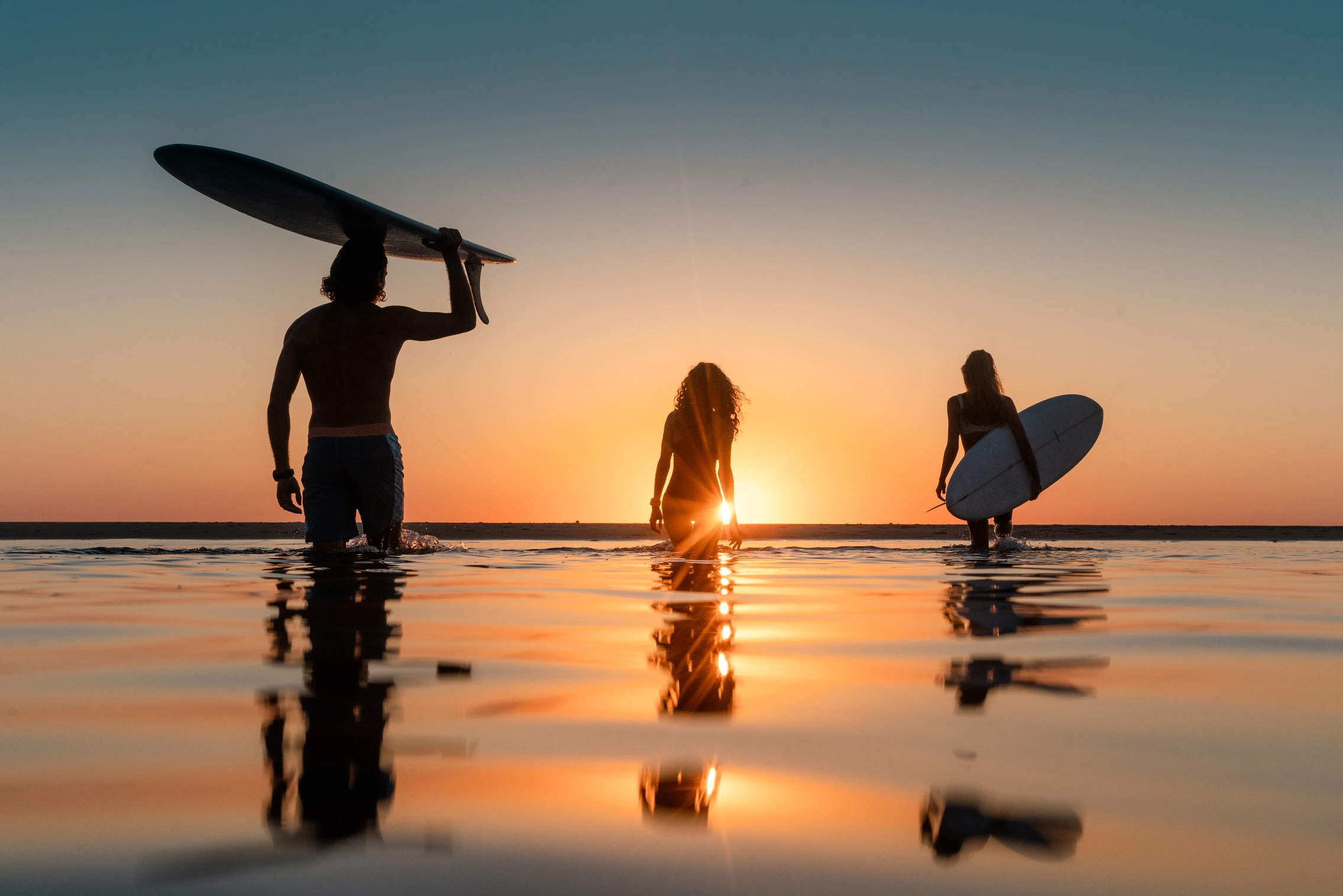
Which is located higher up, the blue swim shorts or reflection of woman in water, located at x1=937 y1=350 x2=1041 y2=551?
reflection of woman in water, located at x1=937 y1=350 x2=1041 y2=551

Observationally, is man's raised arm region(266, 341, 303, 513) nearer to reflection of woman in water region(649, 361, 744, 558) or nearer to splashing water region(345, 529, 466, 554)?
splashing water region(345, 529, 466, 554)

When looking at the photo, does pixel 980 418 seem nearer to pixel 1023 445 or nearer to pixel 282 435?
pixel 1023 445

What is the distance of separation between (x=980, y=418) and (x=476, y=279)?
543cm

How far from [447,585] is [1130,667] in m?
3.08

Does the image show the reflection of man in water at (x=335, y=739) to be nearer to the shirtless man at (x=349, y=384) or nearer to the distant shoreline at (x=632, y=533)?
the shirtless man at (x=349, y=384)

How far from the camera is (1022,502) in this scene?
9531mm

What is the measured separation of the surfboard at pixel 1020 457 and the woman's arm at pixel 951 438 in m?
0.26

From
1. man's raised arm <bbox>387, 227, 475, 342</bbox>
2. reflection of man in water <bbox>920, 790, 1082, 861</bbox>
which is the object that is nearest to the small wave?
man's raised arm <bbox>387, 227, 475, 342</bbox>

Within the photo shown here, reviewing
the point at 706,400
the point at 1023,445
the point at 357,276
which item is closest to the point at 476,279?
the point at 357,276

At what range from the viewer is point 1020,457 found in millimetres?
9852

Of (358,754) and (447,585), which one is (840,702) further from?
(447,585)

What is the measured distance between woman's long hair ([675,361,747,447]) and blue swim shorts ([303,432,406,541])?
12.8 ft

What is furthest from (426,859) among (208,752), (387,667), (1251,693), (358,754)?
(1251,693)

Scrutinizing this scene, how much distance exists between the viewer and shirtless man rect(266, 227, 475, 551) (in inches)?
188
